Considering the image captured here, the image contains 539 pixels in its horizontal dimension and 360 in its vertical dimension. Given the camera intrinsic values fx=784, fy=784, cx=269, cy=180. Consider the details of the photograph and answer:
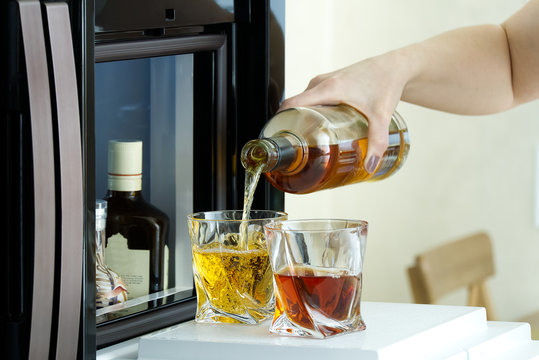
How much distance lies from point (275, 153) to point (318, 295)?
12 cm

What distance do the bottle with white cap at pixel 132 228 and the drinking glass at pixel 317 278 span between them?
6.8 inches

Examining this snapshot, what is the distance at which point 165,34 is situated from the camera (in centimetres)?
73

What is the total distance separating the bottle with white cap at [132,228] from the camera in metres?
0.74

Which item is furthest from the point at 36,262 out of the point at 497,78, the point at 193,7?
the point at 497,78

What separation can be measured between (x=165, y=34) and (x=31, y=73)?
0.78 ft

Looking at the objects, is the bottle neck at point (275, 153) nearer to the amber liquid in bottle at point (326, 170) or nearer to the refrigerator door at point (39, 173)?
the amber liquid in bottle at point (326, 170)

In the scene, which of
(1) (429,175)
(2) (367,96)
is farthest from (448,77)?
(1) (429,175)

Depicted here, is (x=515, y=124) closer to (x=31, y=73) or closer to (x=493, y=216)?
(x=493, y=216)

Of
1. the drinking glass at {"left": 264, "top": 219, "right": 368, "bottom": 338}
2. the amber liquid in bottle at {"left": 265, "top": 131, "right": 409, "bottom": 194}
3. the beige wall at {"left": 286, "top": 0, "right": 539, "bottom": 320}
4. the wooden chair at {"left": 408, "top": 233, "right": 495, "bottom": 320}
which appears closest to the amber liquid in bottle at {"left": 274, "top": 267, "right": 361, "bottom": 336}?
the drinking glass at {"left": 264, "top": 219, "right": 368, "bottom": 338}

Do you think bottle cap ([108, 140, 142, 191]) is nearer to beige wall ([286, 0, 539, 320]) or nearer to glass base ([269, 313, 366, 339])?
glass base ([269, 313, 366, 339])

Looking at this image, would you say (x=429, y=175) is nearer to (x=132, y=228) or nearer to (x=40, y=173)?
(x=132, y=228)

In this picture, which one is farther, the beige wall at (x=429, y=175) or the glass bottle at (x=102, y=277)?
the beige wall at (x=429, y=175)

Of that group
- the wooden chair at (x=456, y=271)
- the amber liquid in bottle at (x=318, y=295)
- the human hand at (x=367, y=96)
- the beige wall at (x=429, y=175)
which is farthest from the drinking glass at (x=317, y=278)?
the wooden chair at (x=456, y=271)

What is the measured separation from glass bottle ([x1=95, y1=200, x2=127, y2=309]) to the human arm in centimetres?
20
